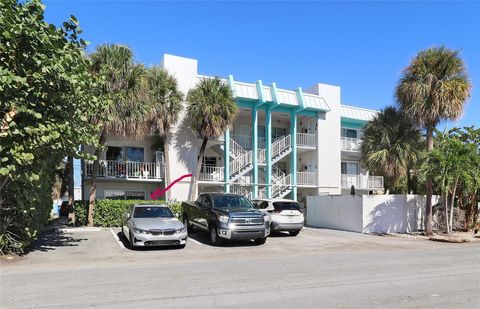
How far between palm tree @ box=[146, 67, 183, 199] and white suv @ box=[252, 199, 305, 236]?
25.3 ft

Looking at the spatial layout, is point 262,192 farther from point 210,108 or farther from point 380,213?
point 380,213

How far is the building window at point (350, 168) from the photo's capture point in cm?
3331

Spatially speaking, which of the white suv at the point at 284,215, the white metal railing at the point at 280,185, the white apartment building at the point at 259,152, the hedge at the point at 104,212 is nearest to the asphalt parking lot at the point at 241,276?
the white suv at the point at 284,215

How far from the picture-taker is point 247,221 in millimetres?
14156

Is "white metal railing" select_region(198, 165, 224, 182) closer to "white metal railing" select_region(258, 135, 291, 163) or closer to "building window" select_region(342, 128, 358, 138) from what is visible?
"white metal railing" select_region(258, 135, 291, 163)

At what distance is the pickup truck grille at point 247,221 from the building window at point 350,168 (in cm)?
2027

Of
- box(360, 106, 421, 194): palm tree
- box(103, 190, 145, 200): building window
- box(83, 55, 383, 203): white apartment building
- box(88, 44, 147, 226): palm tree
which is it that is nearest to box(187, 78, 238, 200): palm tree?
box(83, 55, 383, 203): white apartment building

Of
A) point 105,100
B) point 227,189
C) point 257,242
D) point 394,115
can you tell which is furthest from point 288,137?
point 105,100

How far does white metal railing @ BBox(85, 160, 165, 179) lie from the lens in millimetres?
23312

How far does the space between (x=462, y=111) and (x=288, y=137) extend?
12.4 meters

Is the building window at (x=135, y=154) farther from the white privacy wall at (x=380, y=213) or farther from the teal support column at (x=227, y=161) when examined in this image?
the white privacy wall at (x=380, y=213)

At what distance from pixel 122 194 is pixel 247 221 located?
13.7 m

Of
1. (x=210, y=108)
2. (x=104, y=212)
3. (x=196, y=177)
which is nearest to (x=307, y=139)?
(x=196, y=177)

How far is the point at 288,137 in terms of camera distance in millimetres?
29047
